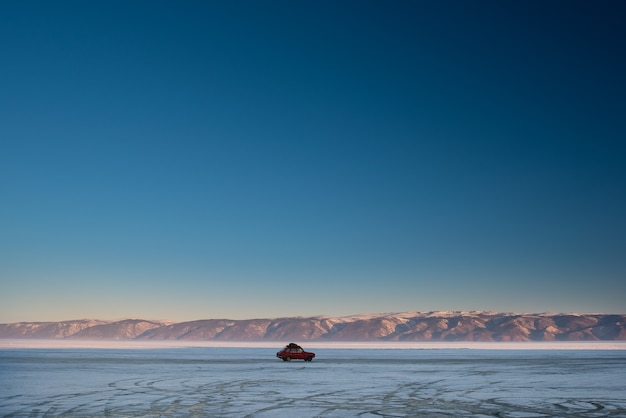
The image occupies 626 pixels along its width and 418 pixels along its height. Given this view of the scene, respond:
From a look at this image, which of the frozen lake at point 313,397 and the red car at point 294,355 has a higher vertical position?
the red car at point 294,355

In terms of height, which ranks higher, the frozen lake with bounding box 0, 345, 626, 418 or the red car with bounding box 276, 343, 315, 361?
the red car with bounding box 276, 343, 315, 361

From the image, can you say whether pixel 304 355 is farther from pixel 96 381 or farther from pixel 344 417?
pixel 344 417

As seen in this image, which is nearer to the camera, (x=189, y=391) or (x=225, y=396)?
(x=225, y=396)

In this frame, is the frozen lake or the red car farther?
the red car

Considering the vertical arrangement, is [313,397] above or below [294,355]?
below

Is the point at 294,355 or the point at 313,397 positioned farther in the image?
the point at 294,355

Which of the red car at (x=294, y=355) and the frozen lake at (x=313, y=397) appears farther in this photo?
the red car at (x=294, y=355)

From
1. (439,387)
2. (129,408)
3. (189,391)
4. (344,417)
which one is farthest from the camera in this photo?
(439,387)

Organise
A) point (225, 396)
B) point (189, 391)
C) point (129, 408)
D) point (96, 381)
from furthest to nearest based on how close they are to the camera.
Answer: point (96, 381) → point (189, 391) → point (225, 396) → point (129, 408)

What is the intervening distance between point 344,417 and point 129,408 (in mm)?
6735

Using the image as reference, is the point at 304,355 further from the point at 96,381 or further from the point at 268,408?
the point at 268,408

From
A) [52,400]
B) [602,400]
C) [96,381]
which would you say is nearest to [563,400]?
[602,400]

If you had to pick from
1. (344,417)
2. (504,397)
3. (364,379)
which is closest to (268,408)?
(344,417)

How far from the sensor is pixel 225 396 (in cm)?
2344
